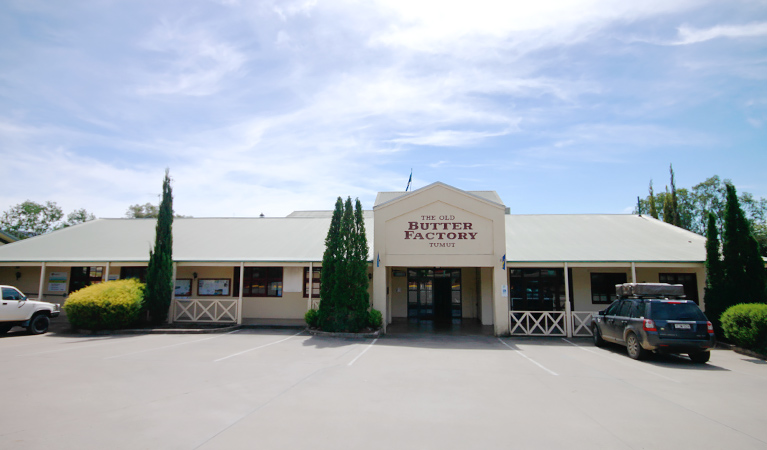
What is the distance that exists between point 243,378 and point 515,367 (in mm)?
5946

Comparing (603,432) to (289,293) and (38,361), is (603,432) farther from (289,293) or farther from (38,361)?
(289,293)

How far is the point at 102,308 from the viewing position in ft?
48.7

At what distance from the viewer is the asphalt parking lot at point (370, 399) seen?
5.35 meters

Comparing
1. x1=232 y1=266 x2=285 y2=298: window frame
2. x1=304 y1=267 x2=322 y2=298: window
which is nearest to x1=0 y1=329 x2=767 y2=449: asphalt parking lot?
x1=304 y1=267 x2=322 y2=298: window

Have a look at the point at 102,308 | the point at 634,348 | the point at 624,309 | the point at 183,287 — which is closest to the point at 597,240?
the point at 624,309

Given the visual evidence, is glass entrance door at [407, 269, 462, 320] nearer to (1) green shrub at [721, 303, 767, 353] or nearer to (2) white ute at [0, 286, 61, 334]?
(1) green shrub at [721, 303, 767, 353]

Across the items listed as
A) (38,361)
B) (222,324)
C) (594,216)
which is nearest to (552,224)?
(594,216)

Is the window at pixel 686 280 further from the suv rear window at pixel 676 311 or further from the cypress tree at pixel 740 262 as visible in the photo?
the suv rear window at pixel 676 311

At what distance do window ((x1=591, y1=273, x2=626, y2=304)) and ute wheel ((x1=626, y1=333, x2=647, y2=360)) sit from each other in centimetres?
751

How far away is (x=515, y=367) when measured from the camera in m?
9.98

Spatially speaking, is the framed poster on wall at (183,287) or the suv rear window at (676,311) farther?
the framed poster on wall at (183,287)

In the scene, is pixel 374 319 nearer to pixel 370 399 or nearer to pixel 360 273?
pixel 360 273

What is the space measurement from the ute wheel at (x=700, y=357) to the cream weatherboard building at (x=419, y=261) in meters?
4.32

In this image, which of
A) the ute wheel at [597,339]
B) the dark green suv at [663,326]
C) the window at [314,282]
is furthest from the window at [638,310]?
the window at [314,282]
